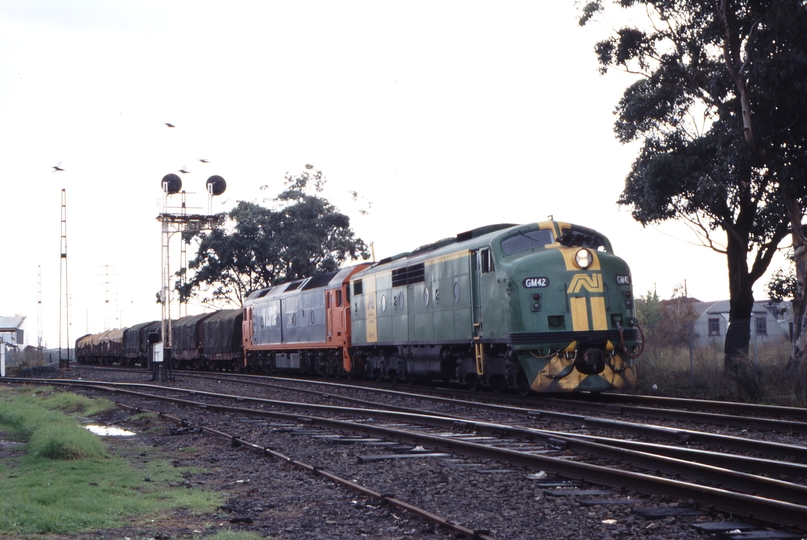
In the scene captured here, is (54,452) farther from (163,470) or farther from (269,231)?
(269,231)

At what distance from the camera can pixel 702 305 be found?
84938 millimetres

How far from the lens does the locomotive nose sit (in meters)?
16.1

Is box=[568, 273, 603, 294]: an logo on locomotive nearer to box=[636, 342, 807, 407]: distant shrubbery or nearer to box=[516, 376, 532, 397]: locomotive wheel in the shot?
box=[516, 376, 532, 397]: locomotive wheel

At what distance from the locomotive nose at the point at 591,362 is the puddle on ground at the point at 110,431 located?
8.55 m

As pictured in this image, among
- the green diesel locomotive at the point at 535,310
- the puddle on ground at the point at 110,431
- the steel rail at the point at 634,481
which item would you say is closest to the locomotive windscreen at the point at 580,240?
the green diesel locomotive at the point at 535,310

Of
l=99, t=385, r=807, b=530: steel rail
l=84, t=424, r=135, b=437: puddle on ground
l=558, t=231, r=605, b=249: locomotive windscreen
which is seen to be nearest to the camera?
l=99, t=385, r=807, b=530: steel rail

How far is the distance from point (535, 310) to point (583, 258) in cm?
148

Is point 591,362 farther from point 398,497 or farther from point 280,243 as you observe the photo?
point 280,243

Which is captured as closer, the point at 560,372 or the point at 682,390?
the point at 560,372

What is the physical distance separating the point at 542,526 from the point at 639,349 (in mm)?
11239

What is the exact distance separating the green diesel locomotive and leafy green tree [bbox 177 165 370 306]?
35.5 m

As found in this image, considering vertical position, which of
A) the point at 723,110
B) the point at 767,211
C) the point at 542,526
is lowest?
the point at 542,526

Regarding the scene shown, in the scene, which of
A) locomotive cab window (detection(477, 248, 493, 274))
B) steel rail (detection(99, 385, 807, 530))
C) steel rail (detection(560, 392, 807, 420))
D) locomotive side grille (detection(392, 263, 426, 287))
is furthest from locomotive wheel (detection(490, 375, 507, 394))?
steel rail (detection(99, 385, 807, 530))

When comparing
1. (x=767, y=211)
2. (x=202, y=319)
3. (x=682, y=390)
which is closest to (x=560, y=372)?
(x=682, y=390)
